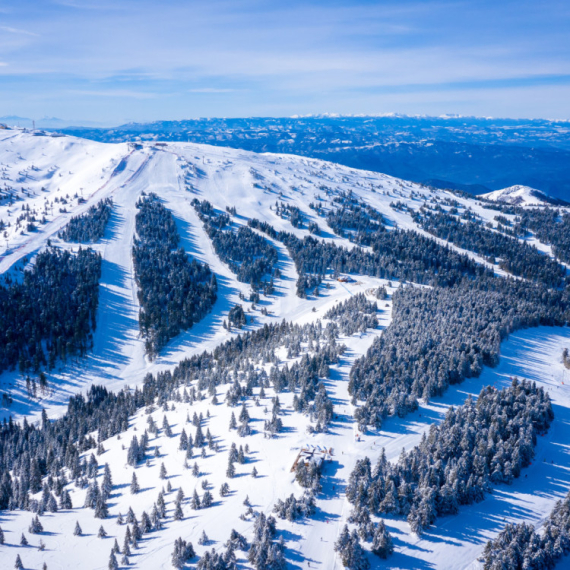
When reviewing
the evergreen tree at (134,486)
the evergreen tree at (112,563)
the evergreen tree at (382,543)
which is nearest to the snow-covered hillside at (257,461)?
the evergreen tree at (134,486)

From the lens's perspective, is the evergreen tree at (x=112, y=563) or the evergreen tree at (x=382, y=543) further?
the evergreen tree at (x=112, y=563)

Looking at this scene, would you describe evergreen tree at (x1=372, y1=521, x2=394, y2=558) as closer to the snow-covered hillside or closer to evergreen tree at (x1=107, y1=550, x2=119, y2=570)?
the snow-covered hillside

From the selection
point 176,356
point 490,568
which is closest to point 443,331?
point 490,568

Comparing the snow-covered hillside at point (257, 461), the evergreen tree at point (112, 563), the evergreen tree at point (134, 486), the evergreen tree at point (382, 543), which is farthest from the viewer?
the evergreen tree at point (134, 486)

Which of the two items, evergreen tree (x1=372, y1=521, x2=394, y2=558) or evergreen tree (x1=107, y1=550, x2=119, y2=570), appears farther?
evergreen tree (x1=107, y1=550, x2=119, y2=570)

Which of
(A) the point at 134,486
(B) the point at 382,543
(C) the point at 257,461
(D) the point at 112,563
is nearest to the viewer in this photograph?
(B) the point at 382,543

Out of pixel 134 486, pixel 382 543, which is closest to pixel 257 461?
pixel 134 486

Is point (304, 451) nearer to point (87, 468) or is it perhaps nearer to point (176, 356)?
point (87, 468)

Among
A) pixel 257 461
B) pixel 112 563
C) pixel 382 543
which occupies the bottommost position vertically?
pixel 112 563

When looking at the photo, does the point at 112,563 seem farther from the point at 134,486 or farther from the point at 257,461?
the point at 257,461

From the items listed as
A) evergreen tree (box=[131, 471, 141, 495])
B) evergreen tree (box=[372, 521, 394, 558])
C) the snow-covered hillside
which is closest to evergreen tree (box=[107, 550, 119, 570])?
the snow-covered hillside

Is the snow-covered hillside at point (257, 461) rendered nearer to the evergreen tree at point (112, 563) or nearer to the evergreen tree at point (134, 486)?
the evergreen tree at point (134, 486)
